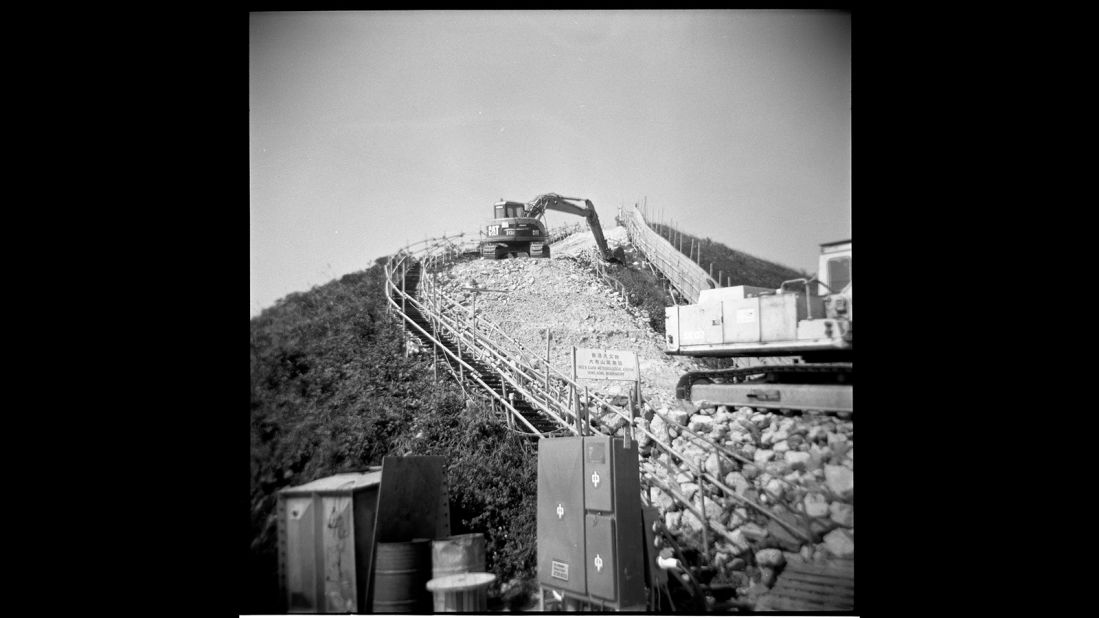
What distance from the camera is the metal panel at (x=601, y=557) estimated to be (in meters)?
6.58

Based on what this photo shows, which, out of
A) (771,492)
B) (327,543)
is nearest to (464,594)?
(327,543)

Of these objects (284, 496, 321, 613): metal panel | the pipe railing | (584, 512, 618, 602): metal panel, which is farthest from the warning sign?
(284, 496, 321, 613): metal panel

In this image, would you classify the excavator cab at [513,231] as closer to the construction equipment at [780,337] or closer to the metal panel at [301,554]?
the construction equipment at [780,337]

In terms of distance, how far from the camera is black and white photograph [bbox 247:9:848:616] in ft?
24.0

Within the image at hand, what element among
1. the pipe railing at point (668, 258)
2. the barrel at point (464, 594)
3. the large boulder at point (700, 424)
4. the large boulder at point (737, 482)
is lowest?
the barrel at point (464, 594)

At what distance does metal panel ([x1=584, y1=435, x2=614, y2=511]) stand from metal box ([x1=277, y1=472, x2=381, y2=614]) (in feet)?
6.24

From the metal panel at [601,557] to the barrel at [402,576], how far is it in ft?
4.69

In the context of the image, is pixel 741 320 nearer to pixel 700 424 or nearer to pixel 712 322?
pixel 712 322

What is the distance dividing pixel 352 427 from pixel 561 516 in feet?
7.83

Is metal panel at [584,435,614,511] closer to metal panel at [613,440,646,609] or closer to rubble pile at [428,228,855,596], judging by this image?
metal panel at [613,440,646,609]

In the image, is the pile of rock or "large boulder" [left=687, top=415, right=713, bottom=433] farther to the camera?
"large boulder" [left=687, top=415, right=713, bottom=433]

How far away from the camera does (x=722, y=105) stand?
25.6 ft

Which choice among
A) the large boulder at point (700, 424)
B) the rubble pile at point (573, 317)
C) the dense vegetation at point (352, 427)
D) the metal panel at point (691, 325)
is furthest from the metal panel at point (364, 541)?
the metal panel at point (691, 325)
